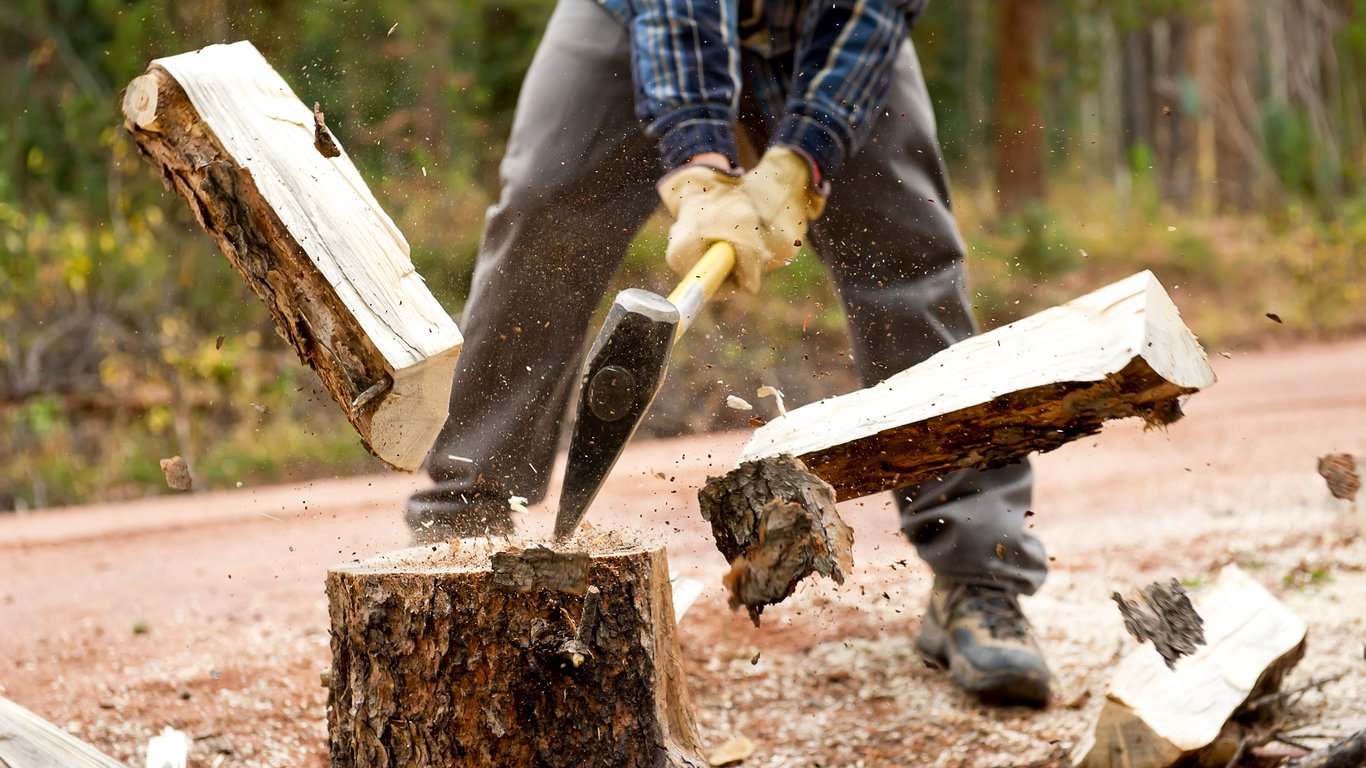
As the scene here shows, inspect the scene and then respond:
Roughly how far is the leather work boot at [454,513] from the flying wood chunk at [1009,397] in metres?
0.78

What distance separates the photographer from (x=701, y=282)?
83.0 inches

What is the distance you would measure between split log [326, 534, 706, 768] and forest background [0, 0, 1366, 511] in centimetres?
58

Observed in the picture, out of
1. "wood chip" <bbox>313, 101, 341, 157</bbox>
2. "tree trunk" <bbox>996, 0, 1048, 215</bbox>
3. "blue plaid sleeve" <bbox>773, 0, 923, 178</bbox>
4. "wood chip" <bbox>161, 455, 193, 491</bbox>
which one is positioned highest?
"wood chip" <bbox>313, 101, 341, 157</bbox>

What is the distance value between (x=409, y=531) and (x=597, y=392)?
2.45ft

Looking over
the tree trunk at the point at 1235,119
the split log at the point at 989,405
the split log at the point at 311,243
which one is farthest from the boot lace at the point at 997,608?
the tree trunk at the point at 1235,119

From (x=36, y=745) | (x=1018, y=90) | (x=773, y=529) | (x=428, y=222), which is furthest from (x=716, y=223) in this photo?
(x=1018, y=90)

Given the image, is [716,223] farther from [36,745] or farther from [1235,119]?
[1235,119]

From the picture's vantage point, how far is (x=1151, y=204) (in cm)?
1124

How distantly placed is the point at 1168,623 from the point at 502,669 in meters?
0.92

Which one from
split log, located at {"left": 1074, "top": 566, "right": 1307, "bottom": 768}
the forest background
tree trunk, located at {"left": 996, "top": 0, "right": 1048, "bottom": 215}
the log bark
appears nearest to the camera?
the log bark

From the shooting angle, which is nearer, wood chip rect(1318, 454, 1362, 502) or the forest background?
wood chip rect(1318, 454, 1362, 502)

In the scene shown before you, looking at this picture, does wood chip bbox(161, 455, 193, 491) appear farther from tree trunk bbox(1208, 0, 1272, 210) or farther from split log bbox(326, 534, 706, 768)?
tree trunk bbox(1208, 0, 1272, 210)

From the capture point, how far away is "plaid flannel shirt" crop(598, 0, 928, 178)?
232 centimetres

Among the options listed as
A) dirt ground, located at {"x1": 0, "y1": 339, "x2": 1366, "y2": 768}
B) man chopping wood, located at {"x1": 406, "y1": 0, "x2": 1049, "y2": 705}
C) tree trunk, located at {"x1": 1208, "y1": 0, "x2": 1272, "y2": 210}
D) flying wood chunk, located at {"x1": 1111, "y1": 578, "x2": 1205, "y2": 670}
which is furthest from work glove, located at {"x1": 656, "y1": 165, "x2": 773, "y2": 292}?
tree trunk, located at {"x1": 1208, "y1": 0, "x2": 1272, "y2": 210}
